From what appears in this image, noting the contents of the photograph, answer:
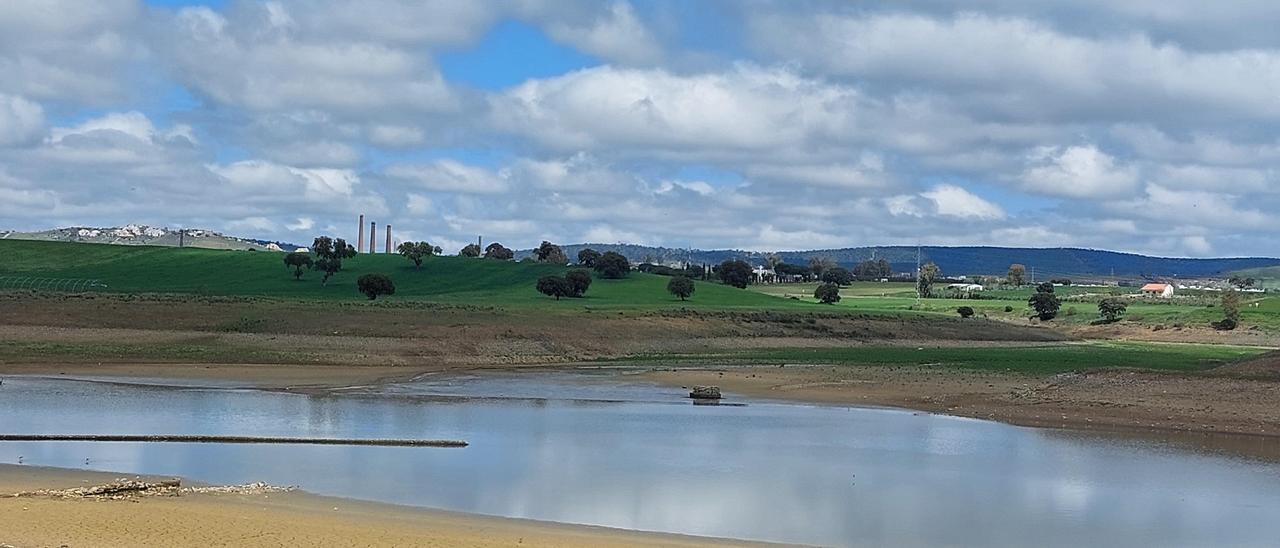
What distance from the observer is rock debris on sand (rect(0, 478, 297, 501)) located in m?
22.5

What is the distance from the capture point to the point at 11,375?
52.2 meters

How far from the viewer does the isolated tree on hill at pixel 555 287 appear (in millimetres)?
116625

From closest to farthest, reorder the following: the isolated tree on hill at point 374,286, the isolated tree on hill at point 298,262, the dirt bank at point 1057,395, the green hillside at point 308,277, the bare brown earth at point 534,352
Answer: the dirt bank at point 1057,395
the bare brown earth at point 534,352
the isolated tree on hill at point 374,286
the green hillside at point 308,277
the isolated tree on hill at point 298,262

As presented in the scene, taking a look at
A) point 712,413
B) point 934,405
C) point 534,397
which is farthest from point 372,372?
point 934,405

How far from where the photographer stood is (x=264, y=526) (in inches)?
805

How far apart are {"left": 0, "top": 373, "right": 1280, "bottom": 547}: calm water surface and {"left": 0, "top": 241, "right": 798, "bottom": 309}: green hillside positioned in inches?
2483

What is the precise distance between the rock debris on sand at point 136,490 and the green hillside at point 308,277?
8051cm

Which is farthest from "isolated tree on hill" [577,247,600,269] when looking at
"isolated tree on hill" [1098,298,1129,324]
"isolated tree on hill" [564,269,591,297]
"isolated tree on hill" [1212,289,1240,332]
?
"isolated tree on hill" [1212,289,1240,332]

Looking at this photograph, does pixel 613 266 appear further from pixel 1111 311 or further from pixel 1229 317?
pixel 1229 317

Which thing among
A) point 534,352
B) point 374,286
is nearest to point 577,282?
point 374,286

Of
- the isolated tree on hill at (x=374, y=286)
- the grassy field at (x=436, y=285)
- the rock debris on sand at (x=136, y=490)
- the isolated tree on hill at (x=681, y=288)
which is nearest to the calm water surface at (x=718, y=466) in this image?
the rock debris on sand at (x=136, y=490)

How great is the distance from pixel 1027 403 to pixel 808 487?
20551 mm

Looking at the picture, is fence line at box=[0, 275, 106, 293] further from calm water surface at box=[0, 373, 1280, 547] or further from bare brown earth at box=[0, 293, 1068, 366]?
calm water surface at box=[0, 373, 1280, 547]

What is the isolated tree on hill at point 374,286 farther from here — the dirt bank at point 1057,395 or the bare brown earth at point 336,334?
the dirt bank at point 1057,395
